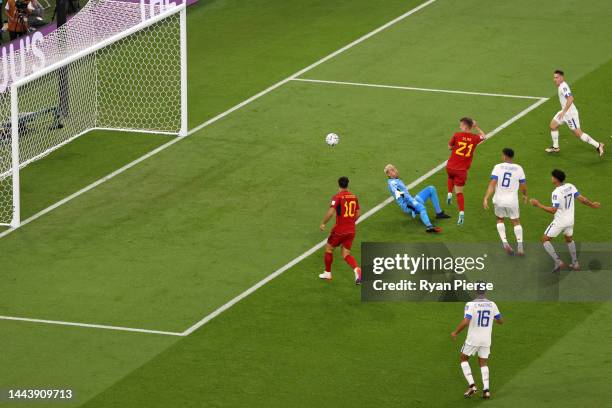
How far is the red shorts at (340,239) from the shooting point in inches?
991

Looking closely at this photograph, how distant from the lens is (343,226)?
25.1m

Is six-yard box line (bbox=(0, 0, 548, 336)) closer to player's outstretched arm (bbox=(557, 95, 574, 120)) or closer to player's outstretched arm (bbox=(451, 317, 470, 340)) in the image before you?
player's outstretched arm (bbox=(557, 95, 574, 120))

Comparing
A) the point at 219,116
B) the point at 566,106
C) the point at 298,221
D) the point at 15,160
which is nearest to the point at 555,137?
the point at 566,106

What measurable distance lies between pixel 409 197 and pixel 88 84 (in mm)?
9998

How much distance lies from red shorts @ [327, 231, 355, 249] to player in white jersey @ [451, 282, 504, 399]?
4.15 meters

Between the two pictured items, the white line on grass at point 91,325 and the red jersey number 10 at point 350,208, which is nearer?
the white line on grass at point 91,325

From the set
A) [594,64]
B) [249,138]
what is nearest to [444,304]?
[249,138]

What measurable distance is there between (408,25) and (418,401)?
794 inches

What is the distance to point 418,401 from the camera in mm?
21453

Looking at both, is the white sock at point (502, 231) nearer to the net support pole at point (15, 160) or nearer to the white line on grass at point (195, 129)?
the white line on grass at point (195, 129)

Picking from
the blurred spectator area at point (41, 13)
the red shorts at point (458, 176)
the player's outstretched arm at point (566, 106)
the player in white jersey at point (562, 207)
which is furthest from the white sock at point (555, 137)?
the blurred spectator area at point (41, 13)

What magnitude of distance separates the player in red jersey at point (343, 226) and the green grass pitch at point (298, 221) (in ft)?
1.38

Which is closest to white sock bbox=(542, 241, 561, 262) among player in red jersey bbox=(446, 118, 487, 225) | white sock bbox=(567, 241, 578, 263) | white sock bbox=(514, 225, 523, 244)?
white sock bbox=(567, 241, 578, 263)

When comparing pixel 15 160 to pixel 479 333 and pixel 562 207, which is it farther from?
pixel 479 333
